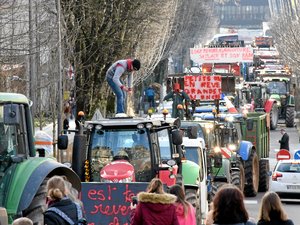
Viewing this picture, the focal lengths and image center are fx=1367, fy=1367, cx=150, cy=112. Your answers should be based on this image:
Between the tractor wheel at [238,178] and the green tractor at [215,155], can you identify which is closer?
the green tractor at [215,155]

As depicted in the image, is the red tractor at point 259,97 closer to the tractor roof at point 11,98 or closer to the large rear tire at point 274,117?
the large rear tire at point 274,117

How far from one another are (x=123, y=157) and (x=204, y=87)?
21068 millimetres

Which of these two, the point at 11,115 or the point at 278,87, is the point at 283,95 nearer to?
the point at 278,87

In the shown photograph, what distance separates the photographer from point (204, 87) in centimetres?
4119

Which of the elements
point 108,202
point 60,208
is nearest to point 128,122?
point 108,202

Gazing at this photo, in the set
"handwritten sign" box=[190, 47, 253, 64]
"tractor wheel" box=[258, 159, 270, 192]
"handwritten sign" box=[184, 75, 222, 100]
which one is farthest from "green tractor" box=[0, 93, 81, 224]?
"handwritten sign" box=[190, 47, 253, 64]

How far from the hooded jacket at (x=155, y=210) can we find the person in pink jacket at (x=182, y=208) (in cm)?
A: 60

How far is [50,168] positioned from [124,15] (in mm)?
32047

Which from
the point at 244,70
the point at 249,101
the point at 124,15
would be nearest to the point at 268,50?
the point at 244,70

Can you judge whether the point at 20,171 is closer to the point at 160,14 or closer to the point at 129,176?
the point at 129,176

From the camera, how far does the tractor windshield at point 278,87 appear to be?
247 ft

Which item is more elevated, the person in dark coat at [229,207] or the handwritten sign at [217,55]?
the handwritten sign at [217,55]

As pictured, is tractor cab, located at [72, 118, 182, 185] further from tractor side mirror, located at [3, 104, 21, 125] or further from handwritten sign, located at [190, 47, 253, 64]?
handwritten sign, located at [190, 47, 253, 64]

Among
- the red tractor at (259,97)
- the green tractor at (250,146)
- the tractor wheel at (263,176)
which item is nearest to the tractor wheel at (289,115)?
the red tractor at (259,97)
